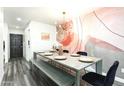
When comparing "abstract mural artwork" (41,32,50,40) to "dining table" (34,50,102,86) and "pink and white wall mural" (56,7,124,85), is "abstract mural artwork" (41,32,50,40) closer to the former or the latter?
"pink and white wall mural" (56,7,124,85)

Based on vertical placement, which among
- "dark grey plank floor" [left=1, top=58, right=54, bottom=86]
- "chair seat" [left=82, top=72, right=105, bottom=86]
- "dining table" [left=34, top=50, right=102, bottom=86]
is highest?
"dining table" [left=34, top=50, right=102, bottom=86]

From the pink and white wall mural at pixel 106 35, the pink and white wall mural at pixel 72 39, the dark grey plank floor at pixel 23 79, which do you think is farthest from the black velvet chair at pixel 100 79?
the pink and white wall mural at pixel 72 39

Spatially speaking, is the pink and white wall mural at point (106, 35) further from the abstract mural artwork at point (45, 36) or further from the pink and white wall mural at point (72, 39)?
the abstract mural artwork at point (45, 36)

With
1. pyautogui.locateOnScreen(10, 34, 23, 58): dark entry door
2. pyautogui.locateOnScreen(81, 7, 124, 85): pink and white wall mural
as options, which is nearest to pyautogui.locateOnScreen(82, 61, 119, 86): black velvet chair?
pyautogui.locateOnScreen(81, 7, 124, 85): pink and white wall mural

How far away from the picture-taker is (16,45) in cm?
400

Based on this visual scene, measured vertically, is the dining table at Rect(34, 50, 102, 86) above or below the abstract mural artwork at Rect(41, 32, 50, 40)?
below

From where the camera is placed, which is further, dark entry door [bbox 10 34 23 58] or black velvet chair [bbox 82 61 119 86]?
dark entry door [bbox 10 34 23 58]

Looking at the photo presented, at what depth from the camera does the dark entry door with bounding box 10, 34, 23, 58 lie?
388cm

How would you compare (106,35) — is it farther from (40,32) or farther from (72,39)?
(40,32)

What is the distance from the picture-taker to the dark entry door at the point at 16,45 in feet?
12.7

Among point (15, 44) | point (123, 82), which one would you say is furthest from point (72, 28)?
point (15, 44)

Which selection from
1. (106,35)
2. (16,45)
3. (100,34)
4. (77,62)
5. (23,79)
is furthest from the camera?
(16,45)

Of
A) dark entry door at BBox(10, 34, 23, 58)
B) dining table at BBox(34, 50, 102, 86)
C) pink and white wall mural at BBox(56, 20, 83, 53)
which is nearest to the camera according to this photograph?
dining table at BBox(34, 50, 102, 86)

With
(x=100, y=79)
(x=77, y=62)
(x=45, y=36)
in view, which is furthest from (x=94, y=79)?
(x=45, y=36)
